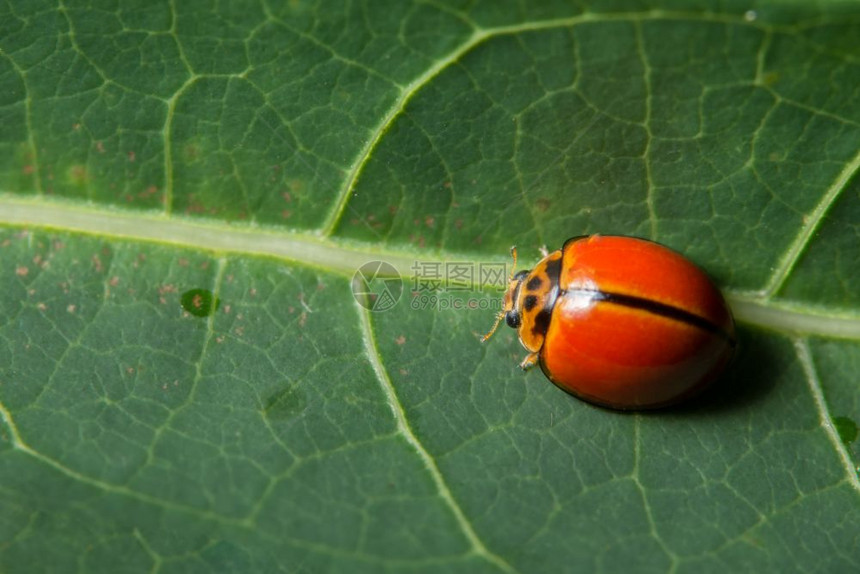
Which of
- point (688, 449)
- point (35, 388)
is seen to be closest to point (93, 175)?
point (35, 388)

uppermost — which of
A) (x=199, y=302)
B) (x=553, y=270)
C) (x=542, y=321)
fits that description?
(x=553, y=270)

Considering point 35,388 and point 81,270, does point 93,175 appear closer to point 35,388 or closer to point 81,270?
point 81,270

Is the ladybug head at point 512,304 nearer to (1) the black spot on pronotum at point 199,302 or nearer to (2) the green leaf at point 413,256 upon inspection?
(2) the green leaf at point 413,256

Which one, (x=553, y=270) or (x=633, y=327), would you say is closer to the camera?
(x=633, y=327)

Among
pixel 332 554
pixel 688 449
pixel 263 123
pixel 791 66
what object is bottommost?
pixel 332 554

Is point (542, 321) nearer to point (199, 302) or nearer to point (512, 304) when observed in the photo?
point (512, 304)

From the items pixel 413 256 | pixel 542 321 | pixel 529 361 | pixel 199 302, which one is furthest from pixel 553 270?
pixel 199 302
